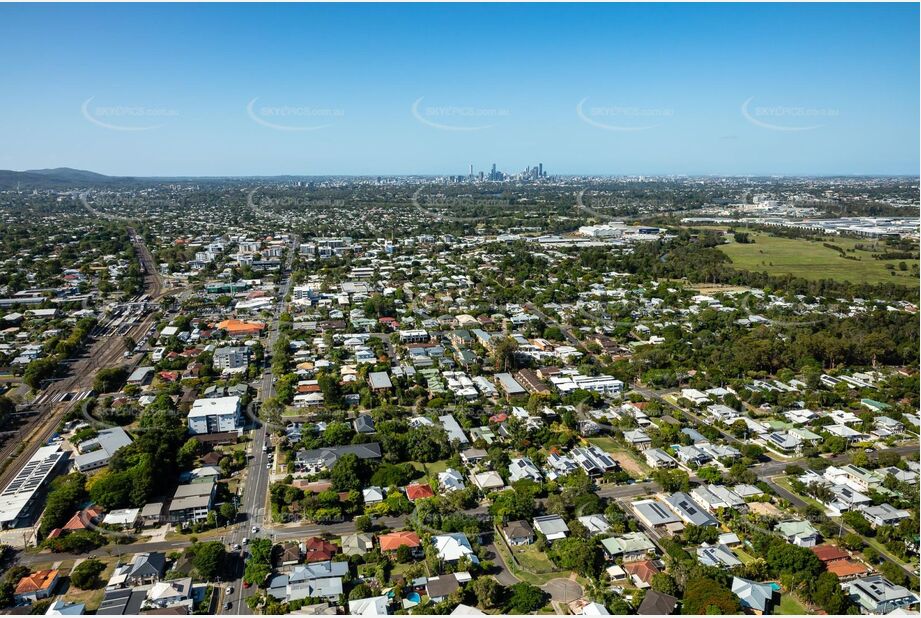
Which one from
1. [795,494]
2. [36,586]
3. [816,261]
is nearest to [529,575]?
[795,494]

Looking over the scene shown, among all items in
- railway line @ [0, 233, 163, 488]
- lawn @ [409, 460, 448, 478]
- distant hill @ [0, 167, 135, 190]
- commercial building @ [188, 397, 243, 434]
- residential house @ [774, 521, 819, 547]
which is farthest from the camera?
distant hill @ [0, 167, 135, 190]

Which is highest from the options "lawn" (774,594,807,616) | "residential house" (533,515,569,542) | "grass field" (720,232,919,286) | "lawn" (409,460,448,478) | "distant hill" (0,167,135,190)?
"distant hill" (0,167,135,190)

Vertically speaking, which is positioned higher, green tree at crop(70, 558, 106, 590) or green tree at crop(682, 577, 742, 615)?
green tree at crop(682, 577, 742, 615)

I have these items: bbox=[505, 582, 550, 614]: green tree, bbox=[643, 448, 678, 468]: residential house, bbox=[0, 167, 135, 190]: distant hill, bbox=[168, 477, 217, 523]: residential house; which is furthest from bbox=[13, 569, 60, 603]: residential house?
bbox=[0, 167, 135, 190]: distant hill

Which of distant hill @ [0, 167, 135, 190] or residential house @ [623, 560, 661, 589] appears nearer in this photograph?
residential house @ [623, 560, 661, 589]

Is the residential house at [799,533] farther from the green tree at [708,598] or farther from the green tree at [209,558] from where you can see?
the green tree at [209,558]

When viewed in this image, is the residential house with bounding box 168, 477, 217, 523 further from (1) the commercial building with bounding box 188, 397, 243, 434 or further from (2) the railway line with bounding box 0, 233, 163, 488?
(2) the railway line with bounding box 0, 233, 163, 488

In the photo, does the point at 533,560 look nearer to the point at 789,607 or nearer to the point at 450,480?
the point at 450,480
